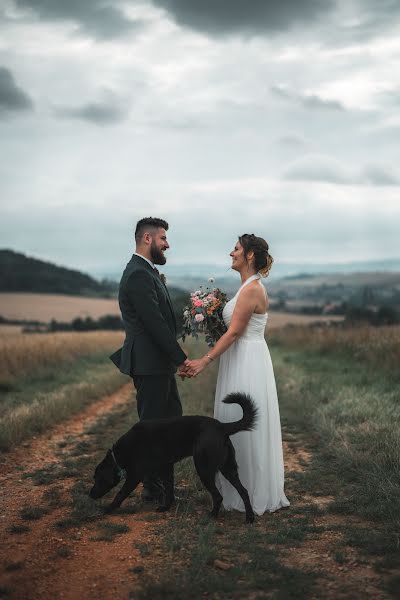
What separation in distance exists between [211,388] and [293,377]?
84.8 inches

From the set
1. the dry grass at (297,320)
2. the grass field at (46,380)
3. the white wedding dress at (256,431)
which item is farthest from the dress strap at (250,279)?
the dry grass at (297,320)

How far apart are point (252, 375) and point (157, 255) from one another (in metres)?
1.46

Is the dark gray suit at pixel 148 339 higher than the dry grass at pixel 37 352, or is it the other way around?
the dark gray suit at pixel 148 339

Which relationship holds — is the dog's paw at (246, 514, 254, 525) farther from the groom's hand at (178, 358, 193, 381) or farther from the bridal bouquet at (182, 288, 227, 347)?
the bridal bouquet at (182, 288, 227, 347)

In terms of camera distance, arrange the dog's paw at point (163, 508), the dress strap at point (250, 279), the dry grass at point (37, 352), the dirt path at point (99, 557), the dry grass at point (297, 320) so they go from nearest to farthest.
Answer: the dirt path at point (99, 557) → the dog's paw at point (163, 508) → the dress strap at point (250, 279) → the dry grass at point (37, 352) → the dry grass at point (297, 320)

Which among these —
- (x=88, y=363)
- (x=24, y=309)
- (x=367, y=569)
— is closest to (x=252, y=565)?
Answer: (x=367, y=569)

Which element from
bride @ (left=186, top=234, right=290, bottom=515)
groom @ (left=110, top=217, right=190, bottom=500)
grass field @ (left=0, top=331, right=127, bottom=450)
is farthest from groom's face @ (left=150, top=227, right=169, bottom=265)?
grass field @ (left=0, top=331, right=127, bottom=450)

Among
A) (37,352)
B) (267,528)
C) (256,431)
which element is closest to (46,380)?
(37,352)

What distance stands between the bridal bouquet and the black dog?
887 millimetres

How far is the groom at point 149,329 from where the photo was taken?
561cm

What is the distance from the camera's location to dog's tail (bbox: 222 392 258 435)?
5164 mm

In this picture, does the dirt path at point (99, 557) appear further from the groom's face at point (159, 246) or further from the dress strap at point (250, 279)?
the groom's face at point (159, 246)

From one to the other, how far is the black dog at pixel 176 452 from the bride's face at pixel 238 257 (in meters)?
1.22

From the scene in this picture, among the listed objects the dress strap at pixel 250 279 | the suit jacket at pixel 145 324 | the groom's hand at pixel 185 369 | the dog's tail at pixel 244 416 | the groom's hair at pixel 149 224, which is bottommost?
the dog's tail at pixel 244 416
